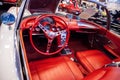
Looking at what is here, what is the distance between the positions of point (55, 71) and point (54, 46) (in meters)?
0.83

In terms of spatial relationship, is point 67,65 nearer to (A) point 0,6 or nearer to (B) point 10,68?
(B) point 10,68

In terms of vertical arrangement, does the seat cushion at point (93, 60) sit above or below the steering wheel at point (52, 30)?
below

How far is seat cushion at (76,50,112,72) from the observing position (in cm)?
196

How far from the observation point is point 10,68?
1.09 metres

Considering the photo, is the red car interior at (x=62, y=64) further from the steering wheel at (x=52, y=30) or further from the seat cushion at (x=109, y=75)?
the seat cushion at (x=109, y=75)

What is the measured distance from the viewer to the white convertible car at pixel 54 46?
1.13 metres

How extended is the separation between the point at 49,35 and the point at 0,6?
18.3 feet

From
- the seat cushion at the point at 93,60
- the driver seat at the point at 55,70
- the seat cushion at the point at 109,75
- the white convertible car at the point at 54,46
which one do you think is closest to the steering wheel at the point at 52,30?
the white convertible car at the point at 54,46

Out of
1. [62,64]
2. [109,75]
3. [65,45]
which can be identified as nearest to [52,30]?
[65,45]

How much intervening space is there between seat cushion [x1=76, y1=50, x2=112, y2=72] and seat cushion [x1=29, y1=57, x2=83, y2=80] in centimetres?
22

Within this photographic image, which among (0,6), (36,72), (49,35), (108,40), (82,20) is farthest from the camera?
(0,6)

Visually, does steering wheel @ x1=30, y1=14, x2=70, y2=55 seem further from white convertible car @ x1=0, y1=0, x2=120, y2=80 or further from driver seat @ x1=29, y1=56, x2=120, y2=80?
driver seat @ x1=29, y1=56, x2=120, y2=80

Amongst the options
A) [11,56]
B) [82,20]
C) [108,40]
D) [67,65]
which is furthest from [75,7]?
[11,56]

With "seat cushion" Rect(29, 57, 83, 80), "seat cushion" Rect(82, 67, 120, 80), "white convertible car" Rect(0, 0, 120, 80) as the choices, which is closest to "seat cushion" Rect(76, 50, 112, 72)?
"white convertible car" Rect(0, 0, 120, 80)
